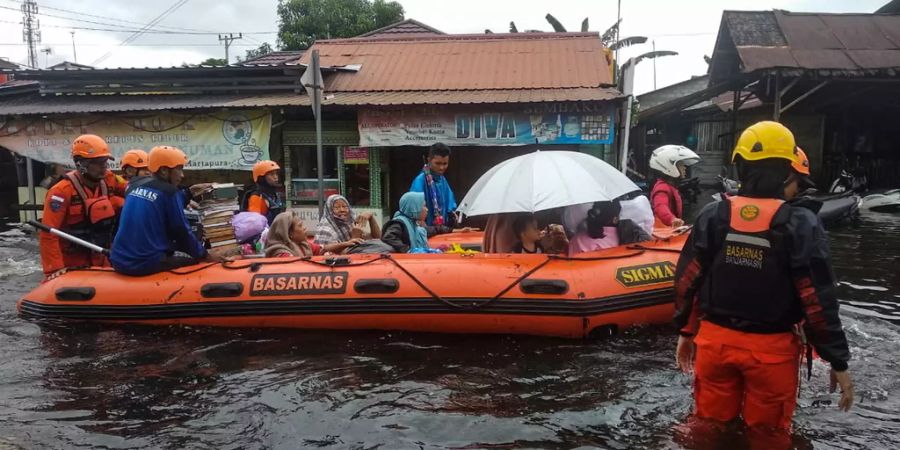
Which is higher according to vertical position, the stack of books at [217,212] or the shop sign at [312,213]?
the stack of books at [217,212]

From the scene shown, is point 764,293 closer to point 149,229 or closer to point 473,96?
point 149,229

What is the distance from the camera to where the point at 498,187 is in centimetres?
482

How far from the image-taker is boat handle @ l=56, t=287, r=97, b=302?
5.27 m

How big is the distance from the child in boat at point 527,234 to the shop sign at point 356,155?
20.1 ft

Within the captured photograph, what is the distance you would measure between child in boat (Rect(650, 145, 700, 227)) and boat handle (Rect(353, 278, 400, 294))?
253cm

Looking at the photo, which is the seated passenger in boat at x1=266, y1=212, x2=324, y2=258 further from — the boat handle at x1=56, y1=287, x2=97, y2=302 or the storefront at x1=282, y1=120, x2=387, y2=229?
the storefront at x1=282, y1=120, x2=387, y2=229

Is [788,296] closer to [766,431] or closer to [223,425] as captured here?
[766,431]

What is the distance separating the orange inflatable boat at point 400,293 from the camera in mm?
4719

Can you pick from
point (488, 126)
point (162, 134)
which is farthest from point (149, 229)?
point (162, 134)

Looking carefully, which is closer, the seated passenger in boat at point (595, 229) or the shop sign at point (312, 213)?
the seated passenger in boat at point (595, 229)

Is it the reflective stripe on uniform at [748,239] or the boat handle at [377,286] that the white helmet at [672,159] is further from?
the reflective stripe on uniform at [748,239]

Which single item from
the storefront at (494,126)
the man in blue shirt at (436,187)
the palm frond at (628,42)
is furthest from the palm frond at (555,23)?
the man in blue shirt at (436,187)

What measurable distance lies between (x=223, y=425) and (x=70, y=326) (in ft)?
8.97

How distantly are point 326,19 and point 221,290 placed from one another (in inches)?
762
